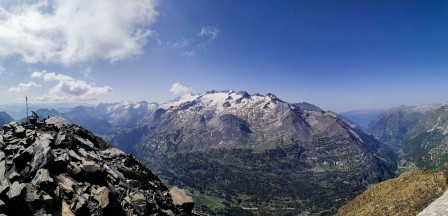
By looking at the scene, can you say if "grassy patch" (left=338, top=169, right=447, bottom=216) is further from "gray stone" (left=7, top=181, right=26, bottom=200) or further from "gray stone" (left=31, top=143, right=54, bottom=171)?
"gray stone" (left=7, top=181, right=26, bottom=200)

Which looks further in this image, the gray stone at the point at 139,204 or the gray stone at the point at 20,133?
the gray stone at the point at 20,133

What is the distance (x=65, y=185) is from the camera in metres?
38.2

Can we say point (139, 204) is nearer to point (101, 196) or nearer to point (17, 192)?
point (101, 196)

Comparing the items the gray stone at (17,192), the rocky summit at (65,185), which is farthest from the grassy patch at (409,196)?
the gray stone at (17,192)

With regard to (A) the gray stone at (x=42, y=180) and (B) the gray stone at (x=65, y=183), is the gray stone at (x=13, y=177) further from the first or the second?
(B) the gray stone at (x=65, y=183)

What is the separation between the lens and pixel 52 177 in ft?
127

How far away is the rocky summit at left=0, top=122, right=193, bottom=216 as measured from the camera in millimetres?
32938

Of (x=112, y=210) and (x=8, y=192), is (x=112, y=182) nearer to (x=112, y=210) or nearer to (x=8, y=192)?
Result: (x=112, y=210)

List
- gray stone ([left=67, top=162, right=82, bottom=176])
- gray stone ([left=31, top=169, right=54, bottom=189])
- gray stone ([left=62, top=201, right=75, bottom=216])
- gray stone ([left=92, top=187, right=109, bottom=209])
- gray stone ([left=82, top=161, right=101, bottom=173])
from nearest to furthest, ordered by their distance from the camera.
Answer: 1. gray stone ([left=62, top=201, right=75, bottom=216])
2. gray stone ([left=31, top=169, right=54, bottom=189])
3. gray stone ([left=92, top=187, right=109, bottom=209])
4. gray stone ([left=67, top=162, right=82, bottom=176])
5. gray stone ([left=82, top=161, right=101, bottom=173])

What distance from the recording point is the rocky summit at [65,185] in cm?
3294

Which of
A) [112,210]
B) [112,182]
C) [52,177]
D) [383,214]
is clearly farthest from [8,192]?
[383,214]

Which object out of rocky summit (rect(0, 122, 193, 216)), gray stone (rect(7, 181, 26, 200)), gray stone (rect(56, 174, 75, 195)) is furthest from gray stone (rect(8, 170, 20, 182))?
gray stone (rect(7, 181, 26, 200))

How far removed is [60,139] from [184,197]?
2230 cm

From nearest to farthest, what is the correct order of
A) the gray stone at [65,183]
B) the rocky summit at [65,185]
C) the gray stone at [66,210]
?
the rocky summit at [65,185] → the gray stone at [66,210] → the gray stone at [65,183]
